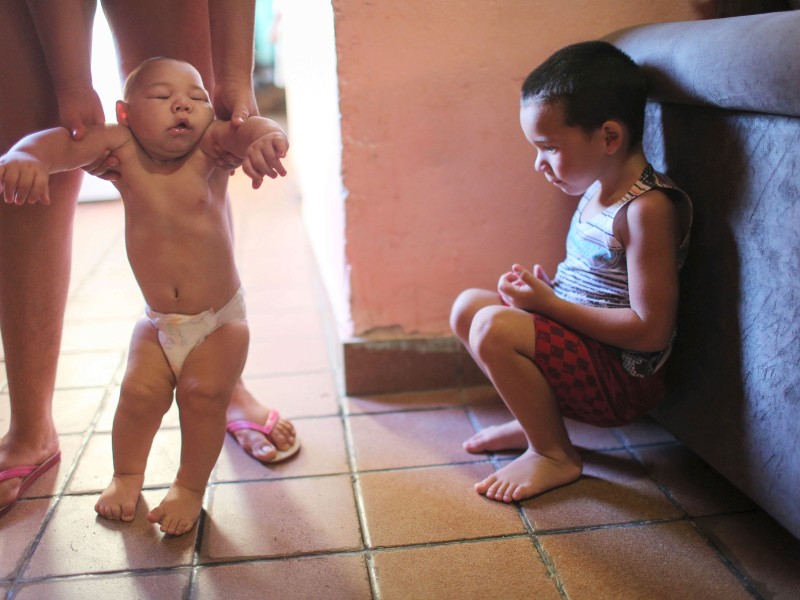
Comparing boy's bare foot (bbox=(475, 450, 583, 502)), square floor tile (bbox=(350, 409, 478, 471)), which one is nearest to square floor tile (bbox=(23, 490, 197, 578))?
square floor tile (bbox=(350, 409, 478, 471))

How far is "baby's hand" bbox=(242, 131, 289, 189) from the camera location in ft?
3.48

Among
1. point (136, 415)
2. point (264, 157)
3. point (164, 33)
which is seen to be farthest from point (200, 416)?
point (164, 33)

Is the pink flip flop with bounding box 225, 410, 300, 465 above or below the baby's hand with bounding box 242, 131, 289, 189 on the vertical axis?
below

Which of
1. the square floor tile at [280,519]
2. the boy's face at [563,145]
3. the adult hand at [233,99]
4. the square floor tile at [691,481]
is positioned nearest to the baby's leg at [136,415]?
the square floor tile at [280,519]

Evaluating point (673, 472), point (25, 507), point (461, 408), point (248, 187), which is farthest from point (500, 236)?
point (248, 187)

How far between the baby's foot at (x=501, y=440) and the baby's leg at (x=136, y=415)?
21.5 inches

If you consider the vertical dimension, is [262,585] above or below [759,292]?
below

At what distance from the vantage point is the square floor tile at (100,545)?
112 centimetres

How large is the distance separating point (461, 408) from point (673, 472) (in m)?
0.43

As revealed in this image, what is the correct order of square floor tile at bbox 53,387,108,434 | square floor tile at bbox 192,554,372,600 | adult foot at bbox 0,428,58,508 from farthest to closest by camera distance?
square floor tile at bbox 53,387,108,434 < adult foot at bbox 0,428,58,508 < square floor tile at bbox 192,554,372,600

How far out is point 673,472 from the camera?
1331 mm

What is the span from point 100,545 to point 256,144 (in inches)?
25.3

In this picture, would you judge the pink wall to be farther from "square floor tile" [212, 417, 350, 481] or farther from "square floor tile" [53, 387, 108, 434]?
"square floor tile" [53, 387, 108, 434]

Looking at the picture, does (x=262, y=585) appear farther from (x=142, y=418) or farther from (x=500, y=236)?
(x=500, y=236)
